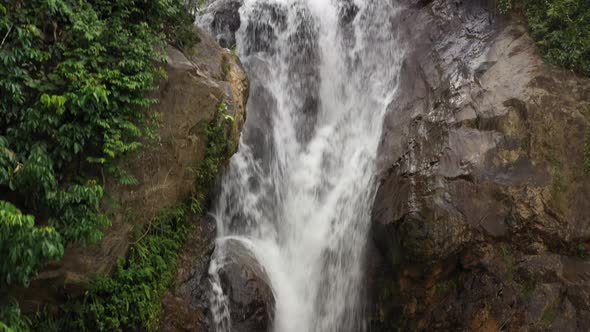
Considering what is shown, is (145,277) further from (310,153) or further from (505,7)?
(505,7)

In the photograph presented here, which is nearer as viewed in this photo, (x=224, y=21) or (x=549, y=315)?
(x=549, y=315)

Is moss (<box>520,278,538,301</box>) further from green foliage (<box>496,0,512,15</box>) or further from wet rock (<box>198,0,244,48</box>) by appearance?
wet rock (<box>198,0,244,48</box>)

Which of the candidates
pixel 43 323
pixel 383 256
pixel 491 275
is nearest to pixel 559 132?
pixel 491 275

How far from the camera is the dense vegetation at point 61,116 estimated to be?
16.4ft

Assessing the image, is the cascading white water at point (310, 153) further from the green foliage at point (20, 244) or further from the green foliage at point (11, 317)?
the green foliage at point (20, 244)

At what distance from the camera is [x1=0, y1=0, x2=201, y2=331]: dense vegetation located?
4988 millimetres

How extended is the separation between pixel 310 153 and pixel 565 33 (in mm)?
5431

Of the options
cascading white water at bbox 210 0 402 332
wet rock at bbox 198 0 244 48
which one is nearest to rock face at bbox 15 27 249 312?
cascading white water at bbox 210 0 402 332

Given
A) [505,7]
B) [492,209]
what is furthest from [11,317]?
[505,7]

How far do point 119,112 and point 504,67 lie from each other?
692 cm

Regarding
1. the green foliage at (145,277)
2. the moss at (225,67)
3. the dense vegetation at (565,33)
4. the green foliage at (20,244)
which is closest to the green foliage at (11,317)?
the green foliage at (20,244)

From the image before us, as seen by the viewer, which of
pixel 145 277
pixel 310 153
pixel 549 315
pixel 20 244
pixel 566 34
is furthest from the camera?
pixel 310 153

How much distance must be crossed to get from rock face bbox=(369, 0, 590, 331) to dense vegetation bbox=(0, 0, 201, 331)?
4.57 m

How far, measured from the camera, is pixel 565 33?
824 centimetres
